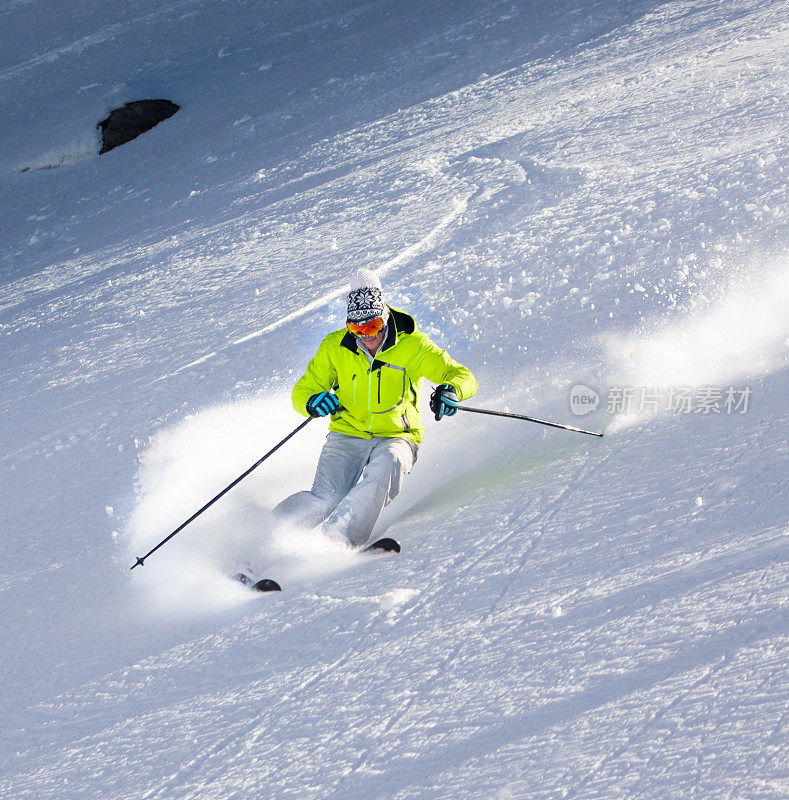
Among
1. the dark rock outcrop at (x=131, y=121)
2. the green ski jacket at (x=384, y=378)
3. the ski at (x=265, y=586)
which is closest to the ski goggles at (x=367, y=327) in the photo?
the green ski jacket at (x=384, y=378)

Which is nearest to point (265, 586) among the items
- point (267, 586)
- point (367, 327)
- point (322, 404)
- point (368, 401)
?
point (267, 586)

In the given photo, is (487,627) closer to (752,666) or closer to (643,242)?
(752,666)

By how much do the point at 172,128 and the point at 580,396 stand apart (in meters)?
9.04

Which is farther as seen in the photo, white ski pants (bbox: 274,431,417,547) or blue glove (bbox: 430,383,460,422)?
blue glove (bbox: 430,383,460,422)

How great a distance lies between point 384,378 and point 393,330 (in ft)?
0.79

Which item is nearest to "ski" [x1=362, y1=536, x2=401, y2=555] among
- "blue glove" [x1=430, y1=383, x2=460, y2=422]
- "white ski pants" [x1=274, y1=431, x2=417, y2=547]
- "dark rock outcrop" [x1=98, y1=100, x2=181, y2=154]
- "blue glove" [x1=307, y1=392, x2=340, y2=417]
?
"white ski pants" [x1=274, y1=431, x2=417, y2=547]

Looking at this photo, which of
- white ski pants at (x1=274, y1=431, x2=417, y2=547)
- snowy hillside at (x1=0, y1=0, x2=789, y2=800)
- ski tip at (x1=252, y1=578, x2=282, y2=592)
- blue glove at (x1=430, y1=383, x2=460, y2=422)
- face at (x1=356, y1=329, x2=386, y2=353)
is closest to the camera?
snowy hillside at (x1=0, y1=0, x2=789, y2=800)

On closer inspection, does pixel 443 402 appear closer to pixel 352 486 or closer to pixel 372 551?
pixel 352 486

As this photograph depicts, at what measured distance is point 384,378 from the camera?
4180mm

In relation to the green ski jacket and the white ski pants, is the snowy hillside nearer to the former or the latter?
the white ski pants

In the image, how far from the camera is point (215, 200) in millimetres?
9125

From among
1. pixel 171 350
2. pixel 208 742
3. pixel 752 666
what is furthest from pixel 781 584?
pixel 171 350

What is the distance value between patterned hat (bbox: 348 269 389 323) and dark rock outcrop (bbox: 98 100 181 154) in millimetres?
9292

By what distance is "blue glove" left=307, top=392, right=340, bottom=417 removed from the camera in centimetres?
416
